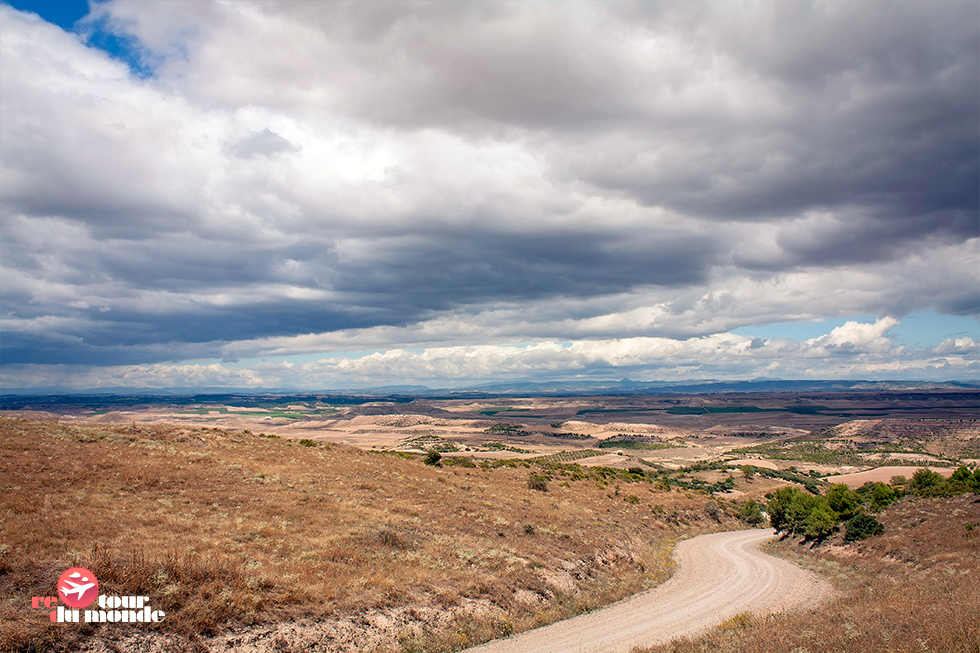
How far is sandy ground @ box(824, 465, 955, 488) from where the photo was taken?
102 meters

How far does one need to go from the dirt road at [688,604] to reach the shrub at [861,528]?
648 cm

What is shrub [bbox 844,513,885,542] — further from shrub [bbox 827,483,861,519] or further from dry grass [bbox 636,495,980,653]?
shrub [bbox 827,483,861,519]

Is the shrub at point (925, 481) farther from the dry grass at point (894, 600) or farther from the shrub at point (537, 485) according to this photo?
the shrub at point (537, 485)

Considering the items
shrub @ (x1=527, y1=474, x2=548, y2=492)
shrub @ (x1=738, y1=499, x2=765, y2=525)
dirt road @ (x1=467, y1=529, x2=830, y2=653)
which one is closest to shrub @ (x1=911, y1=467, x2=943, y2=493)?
shrub @ (x1=738, y1=499, x2=765, y2=525)

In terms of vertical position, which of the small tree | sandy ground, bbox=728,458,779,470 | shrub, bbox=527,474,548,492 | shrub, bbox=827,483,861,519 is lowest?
sandy ground, bbox=728,458,779,470

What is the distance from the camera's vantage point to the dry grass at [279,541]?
1691 centimetres

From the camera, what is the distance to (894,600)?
20.4 metres

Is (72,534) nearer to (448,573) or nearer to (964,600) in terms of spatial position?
(448,573)

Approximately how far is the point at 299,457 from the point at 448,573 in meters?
27.3

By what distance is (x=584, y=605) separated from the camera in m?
25.0

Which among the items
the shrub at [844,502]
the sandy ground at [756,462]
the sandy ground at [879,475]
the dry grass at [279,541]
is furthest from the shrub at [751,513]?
the sandy ground at [756,462]

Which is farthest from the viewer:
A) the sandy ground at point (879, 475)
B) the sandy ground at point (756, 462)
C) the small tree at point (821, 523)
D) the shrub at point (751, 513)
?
the sandy ground at point (756, 462)

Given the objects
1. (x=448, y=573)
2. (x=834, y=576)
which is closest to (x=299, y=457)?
(x=448, y=573)

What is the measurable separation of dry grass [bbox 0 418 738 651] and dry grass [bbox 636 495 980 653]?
8756 mm
